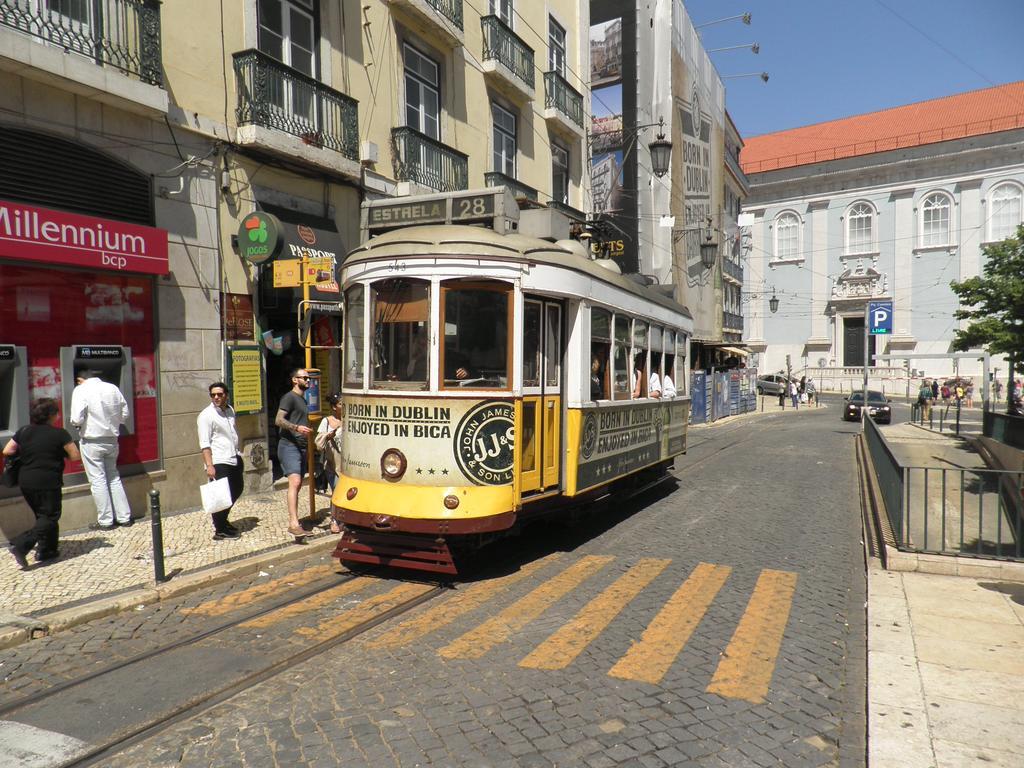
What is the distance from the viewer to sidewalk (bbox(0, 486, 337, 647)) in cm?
602

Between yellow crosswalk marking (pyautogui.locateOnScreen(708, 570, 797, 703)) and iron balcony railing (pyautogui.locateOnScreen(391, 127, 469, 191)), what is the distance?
1051 cm

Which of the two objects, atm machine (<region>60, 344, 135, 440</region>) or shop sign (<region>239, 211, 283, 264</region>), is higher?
shop sign (<region>239, 211, 283, 264</region>)

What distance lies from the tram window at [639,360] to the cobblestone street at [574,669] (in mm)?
2164

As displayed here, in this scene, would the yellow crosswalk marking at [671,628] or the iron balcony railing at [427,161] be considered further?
the iron balcony railing at [427,161]

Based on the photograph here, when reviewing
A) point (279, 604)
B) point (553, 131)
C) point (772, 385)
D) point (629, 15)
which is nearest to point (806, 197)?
point (772, 385)

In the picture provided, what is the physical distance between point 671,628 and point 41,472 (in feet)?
19.4

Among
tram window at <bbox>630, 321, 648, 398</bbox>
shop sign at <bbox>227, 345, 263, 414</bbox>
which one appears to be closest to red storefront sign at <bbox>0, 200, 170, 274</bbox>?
shop sign at <bbox>227, 345, 263, 414</bbox>

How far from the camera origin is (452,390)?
6594 millimetres

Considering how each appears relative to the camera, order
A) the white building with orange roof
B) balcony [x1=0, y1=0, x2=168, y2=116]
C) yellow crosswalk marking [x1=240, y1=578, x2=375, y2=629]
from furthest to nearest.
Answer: the white building with orange roof → balcony [x1=0, y1=0, x2=168, y2=116] → yellow crosswalk marking [x1=240, y1=578, x2=375, y2=629]

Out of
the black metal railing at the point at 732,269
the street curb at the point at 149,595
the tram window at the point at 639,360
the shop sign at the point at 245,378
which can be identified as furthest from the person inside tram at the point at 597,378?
the black metal railing at the point at 732,269

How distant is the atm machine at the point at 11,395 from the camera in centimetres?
806

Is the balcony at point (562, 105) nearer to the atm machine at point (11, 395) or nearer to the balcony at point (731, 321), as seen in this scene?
the atm machine at point (11, 395)

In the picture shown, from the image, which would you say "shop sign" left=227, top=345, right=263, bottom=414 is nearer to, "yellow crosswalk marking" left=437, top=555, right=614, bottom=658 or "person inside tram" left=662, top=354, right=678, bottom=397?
"yellow crosswalk marking" left=437, top=555, right=614, bottom=658

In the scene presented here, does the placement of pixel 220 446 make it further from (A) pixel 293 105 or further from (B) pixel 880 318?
(B) pixel 880 318
